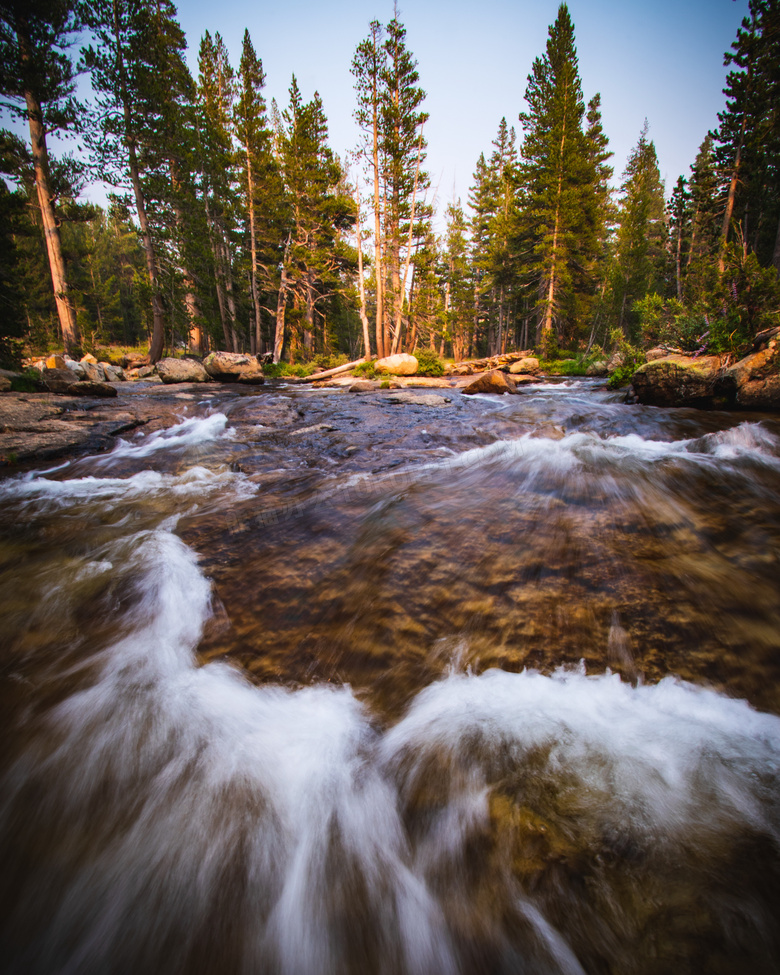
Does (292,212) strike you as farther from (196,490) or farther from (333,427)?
(196,490)

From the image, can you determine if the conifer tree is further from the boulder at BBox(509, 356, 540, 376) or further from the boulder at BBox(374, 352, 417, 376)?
the boulder at BBox(509, 356, 540, 376)

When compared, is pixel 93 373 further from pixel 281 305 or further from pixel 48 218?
pixel 281 305

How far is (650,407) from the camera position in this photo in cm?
747

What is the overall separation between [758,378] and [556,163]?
20241 mm

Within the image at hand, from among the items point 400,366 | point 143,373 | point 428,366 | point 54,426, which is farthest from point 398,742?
point 143,373

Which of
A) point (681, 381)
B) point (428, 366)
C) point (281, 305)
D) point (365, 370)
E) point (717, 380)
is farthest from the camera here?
point (281, 305)

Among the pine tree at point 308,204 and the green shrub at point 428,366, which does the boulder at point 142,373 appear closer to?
the pine tree at point 308,204

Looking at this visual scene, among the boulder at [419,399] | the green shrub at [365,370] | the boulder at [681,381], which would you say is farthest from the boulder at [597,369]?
the boulder at [419,399]

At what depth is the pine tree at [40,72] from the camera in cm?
1299

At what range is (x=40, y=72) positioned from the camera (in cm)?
1343

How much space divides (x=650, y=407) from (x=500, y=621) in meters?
7.54

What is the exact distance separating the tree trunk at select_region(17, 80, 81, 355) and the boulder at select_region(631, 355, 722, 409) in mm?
20943

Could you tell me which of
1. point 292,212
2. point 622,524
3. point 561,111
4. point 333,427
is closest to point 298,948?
point 622,524

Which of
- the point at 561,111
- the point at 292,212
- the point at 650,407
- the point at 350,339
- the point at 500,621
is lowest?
the point at 500,621
